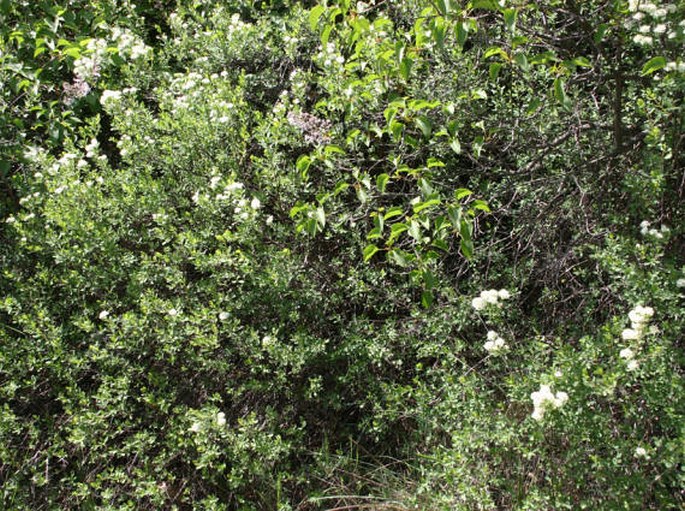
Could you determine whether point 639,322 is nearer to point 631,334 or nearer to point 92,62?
point 631,334

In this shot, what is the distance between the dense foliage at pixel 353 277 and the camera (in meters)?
2.39

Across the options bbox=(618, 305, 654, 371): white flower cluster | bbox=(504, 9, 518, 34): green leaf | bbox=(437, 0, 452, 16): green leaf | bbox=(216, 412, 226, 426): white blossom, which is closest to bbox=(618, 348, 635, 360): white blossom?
bbox=(618, 305, 654, 371): white flower cluster

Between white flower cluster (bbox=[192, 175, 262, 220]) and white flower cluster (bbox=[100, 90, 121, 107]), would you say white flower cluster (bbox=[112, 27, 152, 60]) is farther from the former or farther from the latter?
white flower cluster (bbox=[192, 175, 262, 220])

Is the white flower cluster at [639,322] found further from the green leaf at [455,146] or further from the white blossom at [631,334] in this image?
the green leaf at [455,146]

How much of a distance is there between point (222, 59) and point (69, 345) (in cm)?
181

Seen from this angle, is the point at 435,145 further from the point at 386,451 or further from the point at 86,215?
the point at 86,215

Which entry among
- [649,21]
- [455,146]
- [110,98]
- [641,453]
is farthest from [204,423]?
[649,21]

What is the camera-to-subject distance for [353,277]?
2.94m

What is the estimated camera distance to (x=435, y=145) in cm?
304

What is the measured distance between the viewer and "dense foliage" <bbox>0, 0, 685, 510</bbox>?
94.0 inches

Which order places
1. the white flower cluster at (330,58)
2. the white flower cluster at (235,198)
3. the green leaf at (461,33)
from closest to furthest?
1. the green leaf at (461,33)
2. the white flower cluster at (235,198)
3. the white flower cluster at (330,58)

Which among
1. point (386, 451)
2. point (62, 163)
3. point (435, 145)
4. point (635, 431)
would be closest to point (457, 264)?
point (435, 145)

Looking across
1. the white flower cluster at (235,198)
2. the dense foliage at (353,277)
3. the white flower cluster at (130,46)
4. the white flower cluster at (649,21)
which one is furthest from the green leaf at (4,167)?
the white flower cluster at (649,21)

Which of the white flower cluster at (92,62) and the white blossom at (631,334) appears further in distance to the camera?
the white flower cluster at (92,62)
